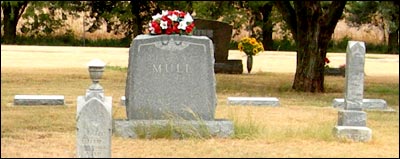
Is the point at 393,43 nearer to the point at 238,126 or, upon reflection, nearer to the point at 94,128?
the point at 238,126

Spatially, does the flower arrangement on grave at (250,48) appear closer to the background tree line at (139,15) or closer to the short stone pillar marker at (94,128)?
the background tree line at (139,15)

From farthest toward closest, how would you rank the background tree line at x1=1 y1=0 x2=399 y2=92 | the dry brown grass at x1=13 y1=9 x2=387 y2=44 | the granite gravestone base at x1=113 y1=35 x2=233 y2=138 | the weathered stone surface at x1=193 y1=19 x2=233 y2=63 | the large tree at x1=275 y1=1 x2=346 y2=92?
the background tree line at x1=1 y1=0 x2=399 y2=92 < the dry brown grass at x1=13 y1=9 x2=387 y2=44 < the weathered stone surface at x1=193 y1=19 x2=233 y2=63 < the large tree at x1=275 y1=1 x2=346 y2=92 < the granite gravestone base at x1=113 y1=35 x2=233 y2=138

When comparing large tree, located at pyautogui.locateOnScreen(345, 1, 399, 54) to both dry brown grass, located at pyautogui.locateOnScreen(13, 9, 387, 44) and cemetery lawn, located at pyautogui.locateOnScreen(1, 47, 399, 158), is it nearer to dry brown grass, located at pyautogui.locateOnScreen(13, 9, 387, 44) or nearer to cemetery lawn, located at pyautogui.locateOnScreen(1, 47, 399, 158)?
dry brown grass, located at pyautogui.locateOnScreen(13, 9, 387, 44)

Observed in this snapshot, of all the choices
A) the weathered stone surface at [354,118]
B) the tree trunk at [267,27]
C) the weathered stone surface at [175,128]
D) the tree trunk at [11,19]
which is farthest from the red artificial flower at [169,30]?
the tree trunk at [11,19]

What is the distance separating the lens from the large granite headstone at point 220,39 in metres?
26.9

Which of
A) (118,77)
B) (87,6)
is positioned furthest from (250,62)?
(87,6)

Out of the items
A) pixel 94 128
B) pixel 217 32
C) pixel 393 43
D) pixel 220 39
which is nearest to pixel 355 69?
pixel 94 128

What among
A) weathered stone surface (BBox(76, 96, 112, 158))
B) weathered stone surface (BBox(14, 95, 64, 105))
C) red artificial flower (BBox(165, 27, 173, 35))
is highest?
red artificial flower (BBox(165, 27, 173, 35))

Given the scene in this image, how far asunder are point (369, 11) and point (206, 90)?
1113 inches

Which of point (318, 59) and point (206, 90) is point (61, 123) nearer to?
point (206, 90)

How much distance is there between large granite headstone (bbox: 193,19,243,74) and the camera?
88.3ft

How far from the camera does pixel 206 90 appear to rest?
447 inches

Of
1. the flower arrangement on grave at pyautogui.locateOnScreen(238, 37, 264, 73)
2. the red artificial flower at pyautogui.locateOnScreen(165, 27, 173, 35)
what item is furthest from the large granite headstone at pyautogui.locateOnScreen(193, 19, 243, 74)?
the red artificial flower at pyautogui.locateOnScreen(165, 27, 173, 35)

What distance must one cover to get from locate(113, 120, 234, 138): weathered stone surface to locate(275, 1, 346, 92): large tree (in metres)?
9.25
